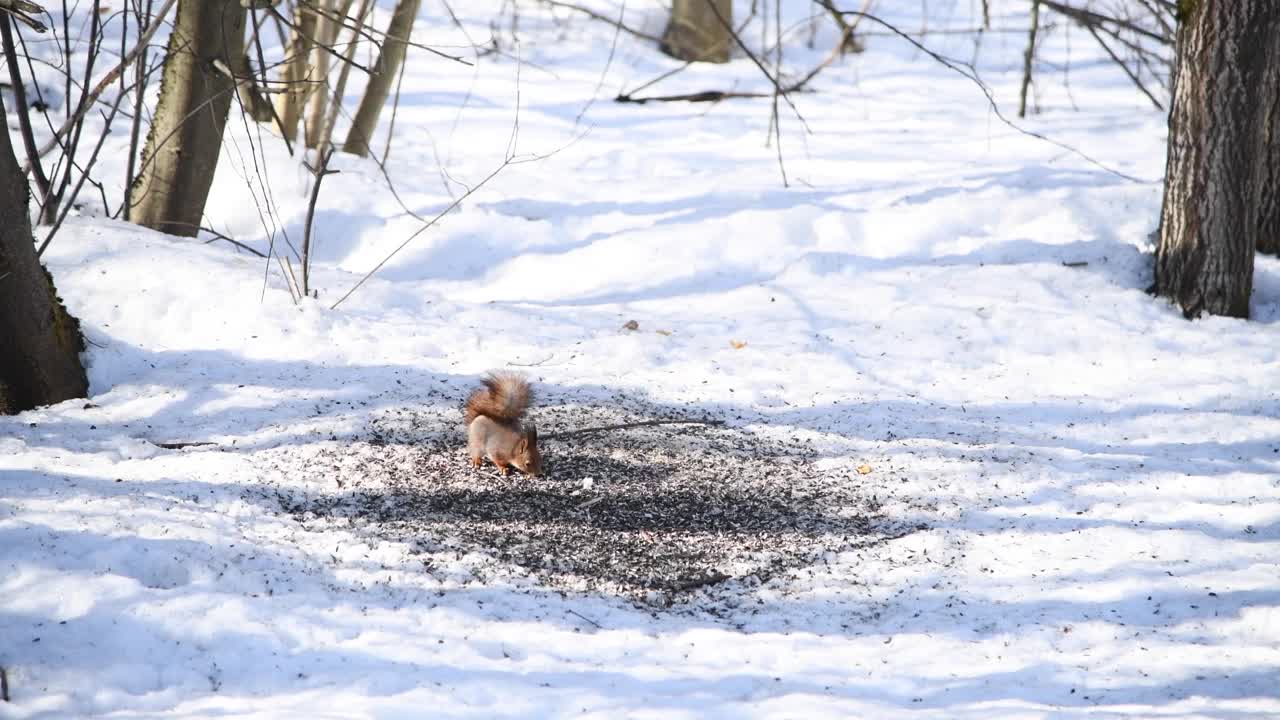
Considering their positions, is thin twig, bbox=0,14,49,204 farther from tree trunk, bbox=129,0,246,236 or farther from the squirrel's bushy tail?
the squirrel's bushy tail

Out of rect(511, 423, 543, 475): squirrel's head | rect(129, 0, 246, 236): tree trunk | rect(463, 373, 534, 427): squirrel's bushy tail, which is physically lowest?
rect(511, 423, 543, 475): squirrel's head

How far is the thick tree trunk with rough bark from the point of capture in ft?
19.9

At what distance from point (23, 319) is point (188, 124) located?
Result: 2.17 metres

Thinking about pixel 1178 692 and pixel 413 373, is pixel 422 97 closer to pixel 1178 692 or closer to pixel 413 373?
pixel 413 373

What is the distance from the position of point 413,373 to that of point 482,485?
1195mm

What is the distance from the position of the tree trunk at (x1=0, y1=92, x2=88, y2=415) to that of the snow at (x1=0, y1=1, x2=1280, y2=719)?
18 cm

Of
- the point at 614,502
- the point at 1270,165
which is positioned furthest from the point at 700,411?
the point at 1270,165

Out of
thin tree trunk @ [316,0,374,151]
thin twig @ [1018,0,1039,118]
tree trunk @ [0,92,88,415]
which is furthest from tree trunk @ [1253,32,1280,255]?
tree trunk @ [0,92,88,415]

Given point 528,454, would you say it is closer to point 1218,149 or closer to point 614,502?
point 614,502

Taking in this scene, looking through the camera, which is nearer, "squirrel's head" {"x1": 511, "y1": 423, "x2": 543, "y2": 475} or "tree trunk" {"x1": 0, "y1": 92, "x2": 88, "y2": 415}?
"squirrel's head" {"x1": 511, "y1": 423, "x2": 543, "y2": 475}

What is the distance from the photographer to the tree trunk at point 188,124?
20.4 ft

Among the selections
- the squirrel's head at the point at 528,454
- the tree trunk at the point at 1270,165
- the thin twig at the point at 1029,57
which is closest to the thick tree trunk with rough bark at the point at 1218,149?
the tree trunk at the point at 1270,165

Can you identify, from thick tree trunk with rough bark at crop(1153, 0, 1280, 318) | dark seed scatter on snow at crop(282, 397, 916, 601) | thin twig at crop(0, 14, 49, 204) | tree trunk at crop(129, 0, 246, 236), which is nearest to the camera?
dark seed scatter on snow at crop(282, 397, 916, 601)

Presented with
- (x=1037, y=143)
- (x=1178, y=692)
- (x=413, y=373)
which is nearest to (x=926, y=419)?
(x=1178, y=692)
